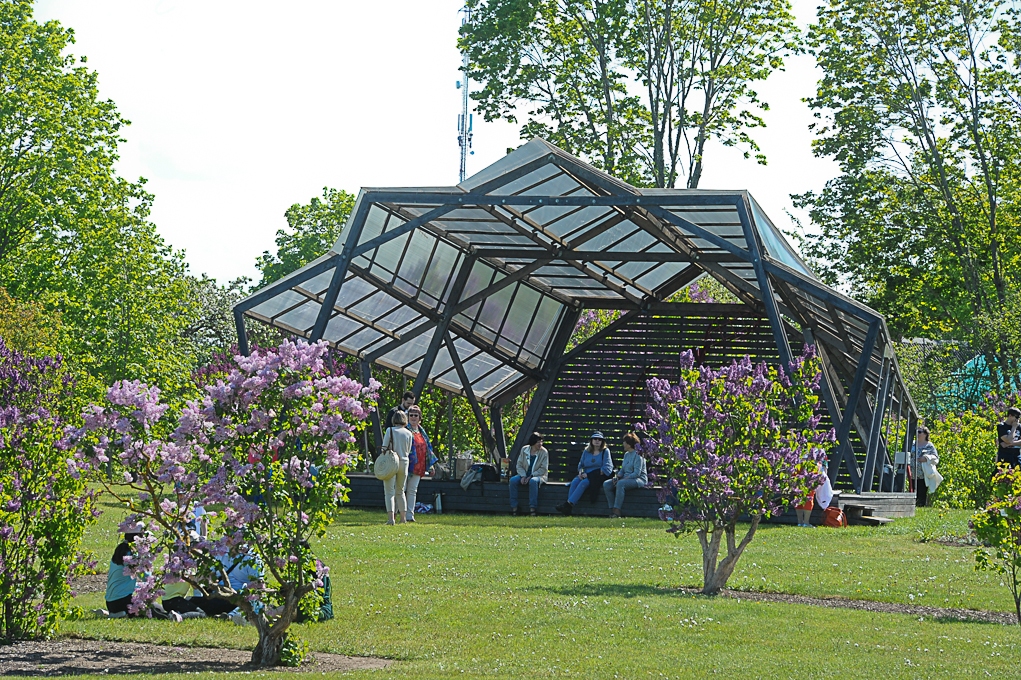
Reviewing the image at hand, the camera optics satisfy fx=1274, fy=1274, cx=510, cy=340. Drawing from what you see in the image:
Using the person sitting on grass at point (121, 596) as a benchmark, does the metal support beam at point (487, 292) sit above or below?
above

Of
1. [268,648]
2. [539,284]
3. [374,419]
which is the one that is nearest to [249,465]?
[268,648]

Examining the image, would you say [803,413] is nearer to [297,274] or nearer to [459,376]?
[297,274]

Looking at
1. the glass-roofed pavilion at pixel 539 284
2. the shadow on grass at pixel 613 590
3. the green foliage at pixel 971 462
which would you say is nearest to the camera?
the shadow on grass at pixel 613 590

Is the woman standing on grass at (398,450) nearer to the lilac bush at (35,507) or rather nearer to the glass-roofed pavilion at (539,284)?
the glass-roofed pavilion at (539,284)

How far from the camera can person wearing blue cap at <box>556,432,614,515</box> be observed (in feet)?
71.9

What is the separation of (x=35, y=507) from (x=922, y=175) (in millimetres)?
31469

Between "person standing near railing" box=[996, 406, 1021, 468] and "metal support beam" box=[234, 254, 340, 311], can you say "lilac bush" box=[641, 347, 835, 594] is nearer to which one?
"person standing near railing" box=[996, 406, 1021, 468]

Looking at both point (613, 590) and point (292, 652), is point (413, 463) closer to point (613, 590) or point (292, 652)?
point (613, 590)

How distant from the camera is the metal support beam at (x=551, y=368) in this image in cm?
3119

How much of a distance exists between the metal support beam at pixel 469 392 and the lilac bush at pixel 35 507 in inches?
683

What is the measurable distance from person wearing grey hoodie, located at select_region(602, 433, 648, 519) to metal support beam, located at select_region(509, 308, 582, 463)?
934 cm

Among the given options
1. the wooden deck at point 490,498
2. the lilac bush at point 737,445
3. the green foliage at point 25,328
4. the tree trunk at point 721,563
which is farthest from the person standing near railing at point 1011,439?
the green foliage at point 25,328

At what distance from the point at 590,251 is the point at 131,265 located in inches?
778

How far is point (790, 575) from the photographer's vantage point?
44.8 ft
